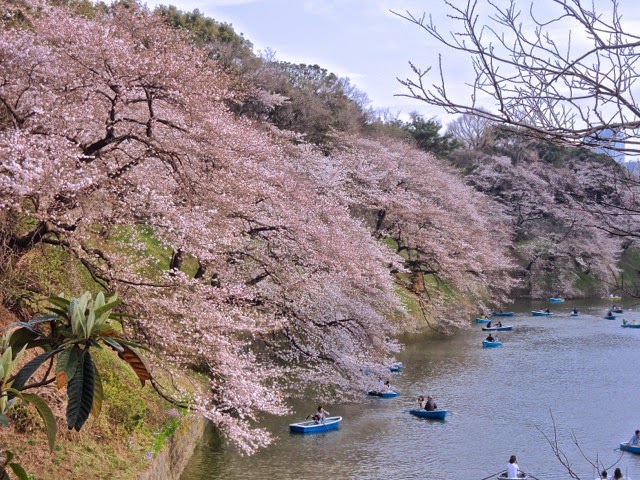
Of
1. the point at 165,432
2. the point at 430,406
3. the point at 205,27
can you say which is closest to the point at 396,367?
the point at 430,406

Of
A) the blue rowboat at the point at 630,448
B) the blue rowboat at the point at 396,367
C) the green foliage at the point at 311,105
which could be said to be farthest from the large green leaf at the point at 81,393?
the green foliage at the point at 311,105

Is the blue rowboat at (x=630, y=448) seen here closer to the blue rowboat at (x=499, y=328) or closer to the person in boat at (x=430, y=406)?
the person in boat at (x=430, y=406)

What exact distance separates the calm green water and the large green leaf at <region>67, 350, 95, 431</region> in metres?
6.62

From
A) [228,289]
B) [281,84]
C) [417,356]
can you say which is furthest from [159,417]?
[281,84]

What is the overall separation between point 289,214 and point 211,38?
19384 millimetres

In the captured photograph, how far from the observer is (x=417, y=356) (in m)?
26.2

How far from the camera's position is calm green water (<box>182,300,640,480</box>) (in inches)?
545

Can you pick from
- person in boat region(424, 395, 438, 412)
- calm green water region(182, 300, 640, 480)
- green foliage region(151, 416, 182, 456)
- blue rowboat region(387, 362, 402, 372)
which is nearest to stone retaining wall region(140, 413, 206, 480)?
green foliage region(151, 416, 182, 456)

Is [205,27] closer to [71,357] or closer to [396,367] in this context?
[396,367]

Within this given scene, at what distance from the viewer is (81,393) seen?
4.32 meters

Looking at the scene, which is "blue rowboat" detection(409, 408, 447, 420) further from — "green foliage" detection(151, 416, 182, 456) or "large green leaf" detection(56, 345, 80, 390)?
"large green leaf" detection(56, 345, 80, 390)

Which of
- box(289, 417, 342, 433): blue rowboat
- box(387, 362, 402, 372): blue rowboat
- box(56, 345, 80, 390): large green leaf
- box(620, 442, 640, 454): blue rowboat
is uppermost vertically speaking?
box(56, 345, 80, 390): large green leaf

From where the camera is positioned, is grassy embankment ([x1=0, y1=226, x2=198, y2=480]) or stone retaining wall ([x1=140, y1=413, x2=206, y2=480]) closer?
grassy embankment ([x1=0, y1=226, x2=198, y2=480])

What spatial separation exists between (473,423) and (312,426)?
455 cm
